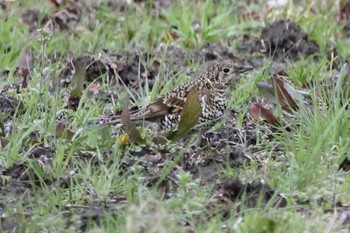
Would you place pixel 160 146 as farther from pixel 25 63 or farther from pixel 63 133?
pixel 25 63

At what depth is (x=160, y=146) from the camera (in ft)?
20.5

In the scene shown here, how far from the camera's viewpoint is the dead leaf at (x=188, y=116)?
6.18m

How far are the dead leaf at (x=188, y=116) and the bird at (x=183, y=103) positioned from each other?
0.38m

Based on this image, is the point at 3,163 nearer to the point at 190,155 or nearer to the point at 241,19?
the point at 190,155

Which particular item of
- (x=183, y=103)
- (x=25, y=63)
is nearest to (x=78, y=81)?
(x=25, y=63)

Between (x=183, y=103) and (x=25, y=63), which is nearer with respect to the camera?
(x=183, y=103)

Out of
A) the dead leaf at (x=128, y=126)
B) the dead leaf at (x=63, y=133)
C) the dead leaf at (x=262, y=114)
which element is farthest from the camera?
the dead leaf at (x=262, y=114)

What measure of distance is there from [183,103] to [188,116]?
0.69m

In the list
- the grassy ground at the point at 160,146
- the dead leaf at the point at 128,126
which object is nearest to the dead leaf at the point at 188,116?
the grassy ground at the point at 160,146

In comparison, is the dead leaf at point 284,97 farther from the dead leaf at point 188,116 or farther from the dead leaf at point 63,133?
the dead leaf at point 63,133

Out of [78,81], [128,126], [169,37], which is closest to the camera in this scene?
[128,126]

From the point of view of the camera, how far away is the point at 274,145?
630cm

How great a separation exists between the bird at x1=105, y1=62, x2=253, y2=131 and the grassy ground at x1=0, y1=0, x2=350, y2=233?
10 cm

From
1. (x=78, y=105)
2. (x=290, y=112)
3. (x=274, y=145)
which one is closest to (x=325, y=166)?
(x=274, y=145)
